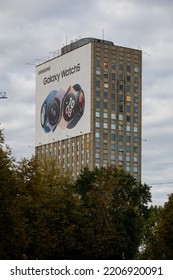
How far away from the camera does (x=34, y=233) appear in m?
72.0

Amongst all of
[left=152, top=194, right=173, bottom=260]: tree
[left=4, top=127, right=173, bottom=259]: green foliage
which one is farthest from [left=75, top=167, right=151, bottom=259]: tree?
[left=152, top=194, right=173, bottom=260]: tree

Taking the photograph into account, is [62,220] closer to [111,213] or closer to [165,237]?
[165,237]

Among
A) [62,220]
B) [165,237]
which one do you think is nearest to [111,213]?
[165,237]

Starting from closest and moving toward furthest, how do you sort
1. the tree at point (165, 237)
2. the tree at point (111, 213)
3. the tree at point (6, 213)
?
the tree at point (6, 213) → the tree at point (111, 213) → the tree at point (165, 237)

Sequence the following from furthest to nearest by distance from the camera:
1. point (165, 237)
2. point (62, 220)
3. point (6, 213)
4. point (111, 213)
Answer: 1. point (111, 213)
2. point (165, 237)
3. point (62, 220)
4. point (6, 213)

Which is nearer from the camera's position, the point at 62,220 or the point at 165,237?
the point at 62,220

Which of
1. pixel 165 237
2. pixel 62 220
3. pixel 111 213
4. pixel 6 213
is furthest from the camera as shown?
pixel 111 213

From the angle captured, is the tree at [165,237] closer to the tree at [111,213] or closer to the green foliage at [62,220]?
the green foliage at [62,220]

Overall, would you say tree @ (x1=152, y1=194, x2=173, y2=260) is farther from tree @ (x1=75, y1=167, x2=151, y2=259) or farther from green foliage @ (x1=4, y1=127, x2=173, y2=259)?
tree @ (x1=75, y1=167, x2=151, y2=259)

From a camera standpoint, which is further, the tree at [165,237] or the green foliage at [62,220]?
the tree at [165,237]

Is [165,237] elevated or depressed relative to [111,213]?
depressed

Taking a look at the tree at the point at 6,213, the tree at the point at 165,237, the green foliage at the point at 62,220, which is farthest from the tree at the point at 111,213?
the tree at the point at 6,213

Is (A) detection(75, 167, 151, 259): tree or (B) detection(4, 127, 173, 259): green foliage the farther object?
(A) detection(75, 167, 151, 259): tree
